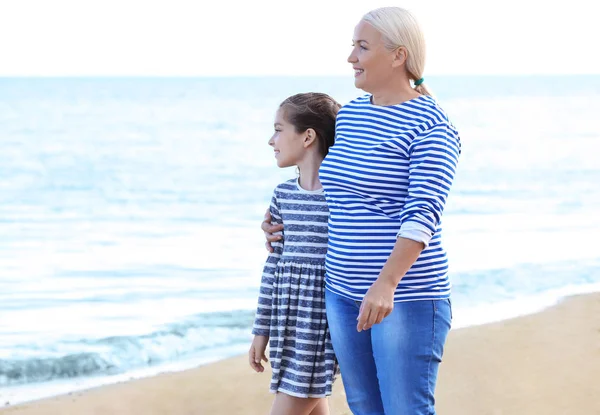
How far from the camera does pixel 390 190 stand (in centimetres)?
234

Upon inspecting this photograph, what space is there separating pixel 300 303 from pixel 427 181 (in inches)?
24.8

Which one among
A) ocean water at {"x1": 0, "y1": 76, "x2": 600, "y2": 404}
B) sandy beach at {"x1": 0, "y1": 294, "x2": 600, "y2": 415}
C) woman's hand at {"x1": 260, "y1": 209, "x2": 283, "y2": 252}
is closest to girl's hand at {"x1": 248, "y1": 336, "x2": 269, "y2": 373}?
woman's hand at {"x1": 260, "y1": 209, "x2": 283, "y2": 252}

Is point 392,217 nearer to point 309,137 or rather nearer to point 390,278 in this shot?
point 390,278

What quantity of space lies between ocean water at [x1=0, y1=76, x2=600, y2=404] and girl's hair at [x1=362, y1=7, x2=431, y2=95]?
3.53m

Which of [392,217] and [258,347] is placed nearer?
[392,217]

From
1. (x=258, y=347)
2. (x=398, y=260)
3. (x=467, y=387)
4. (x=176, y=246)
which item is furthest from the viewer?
(x=176, y=246)

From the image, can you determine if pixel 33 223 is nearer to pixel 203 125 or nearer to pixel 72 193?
pixel 72 193

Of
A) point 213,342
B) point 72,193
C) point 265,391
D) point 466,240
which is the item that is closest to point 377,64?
point 265,391

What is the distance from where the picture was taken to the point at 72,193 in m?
17.5

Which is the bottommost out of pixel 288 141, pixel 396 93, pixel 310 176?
pixel 310 176

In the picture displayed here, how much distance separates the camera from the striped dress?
8.78 feet

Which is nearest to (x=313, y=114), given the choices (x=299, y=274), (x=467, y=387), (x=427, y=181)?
(x=299, y=274)

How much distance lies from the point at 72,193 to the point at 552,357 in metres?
13.6

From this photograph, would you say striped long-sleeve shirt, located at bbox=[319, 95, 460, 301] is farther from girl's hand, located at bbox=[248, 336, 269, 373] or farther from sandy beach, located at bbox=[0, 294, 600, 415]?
sandy beach, located at bbox=[0, 294, 600, 415]
